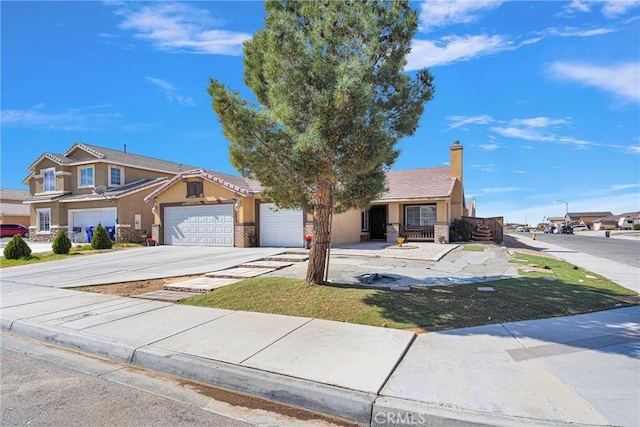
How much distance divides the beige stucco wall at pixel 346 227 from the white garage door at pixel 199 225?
5611 millimetres

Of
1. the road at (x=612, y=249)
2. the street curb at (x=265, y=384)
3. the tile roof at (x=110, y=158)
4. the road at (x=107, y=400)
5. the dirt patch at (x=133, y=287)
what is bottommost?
the road at (x=612, y=249)

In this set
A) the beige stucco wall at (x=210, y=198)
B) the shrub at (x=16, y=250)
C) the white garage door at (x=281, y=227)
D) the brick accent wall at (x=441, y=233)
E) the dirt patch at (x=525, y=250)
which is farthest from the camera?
the brick accent wall at (x=441, y=233)

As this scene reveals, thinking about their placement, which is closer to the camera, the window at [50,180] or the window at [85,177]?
the window at [85,177]

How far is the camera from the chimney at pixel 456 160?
24102mm

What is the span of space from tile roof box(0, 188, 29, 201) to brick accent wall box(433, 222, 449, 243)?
49.3 meters

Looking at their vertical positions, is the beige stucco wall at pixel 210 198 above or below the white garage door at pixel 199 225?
above

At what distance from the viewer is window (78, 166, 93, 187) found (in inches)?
1109

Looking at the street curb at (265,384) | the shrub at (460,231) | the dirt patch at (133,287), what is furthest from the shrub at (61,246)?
the shrub at (460,231)

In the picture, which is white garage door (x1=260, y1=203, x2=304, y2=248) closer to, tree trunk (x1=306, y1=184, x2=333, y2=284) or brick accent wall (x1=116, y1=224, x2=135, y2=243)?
tree trunk (x1=306, y1=184, x2=333, y2=284)

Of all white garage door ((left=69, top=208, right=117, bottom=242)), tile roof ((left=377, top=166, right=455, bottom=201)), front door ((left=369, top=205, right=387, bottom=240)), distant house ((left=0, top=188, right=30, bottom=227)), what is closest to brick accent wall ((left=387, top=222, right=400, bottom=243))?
front door ((left=369, top=205, right=387, bottom=240))

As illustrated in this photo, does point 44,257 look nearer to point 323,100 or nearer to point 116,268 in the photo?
point 116,268

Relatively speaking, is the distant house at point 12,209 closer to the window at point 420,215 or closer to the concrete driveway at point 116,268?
the concrete driveway at point 116,268

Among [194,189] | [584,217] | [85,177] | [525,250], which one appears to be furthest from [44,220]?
[584,217]

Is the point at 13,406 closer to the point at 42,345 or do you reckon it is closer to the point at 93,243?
the point at 42,345
